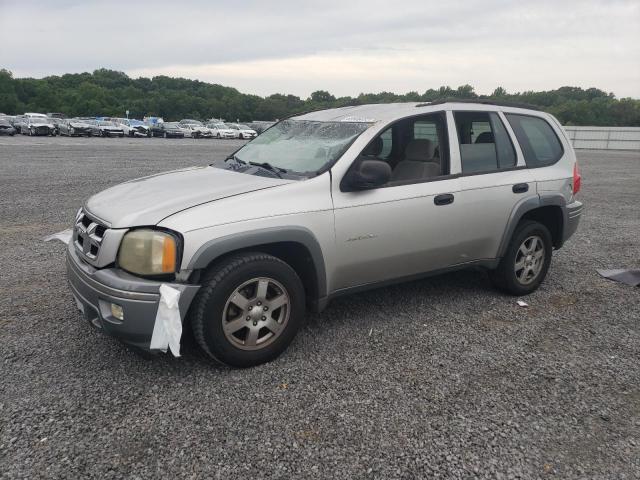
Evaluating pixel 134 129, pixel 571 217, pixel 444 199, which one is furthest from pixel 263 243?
pixel 134 129

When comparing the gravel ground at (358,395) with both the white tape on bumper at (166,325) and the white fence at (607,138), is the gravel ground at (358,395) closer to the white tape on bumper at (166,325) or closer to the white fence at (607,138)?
the white tape on bumper at (166,325)

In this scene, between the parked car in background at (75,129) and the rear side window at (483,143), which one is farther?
the parked car in background at (75,129)

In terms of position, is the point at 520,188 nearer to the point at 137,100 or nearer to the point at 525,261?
the point at 525,261

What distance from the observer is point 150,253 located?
3059 millimetres

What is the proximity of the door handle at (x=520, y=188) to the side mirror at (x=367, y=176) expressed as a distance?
1.51 metres

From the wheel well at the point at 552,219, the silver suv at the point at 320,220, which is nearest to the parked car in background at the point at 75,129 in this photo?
the silver suv at the point at 320,220

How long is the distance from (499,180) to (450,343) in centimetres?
151

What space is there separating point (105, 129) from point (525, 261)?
127 feet

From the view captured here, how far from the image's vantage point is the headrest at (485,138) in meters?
4.56

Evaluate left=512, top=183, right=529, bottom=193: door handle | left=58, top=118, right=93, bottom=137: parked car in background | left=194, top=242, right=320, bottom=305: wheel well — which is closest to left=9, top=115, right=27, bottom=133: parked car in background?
left=58, top=118, right=93, bottom=137: parked car in background

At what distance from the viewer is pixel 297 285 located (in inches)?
137

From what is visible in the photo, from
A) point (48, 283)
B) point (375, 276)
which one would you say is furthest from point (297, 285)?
point (48, 283)

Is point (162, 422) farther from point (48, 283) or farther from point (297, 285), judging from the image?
point (48, 283)

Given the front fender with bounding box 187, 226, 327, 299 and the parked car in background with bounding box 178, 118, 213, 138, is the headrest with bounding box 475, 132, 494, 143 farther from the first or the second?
the parked car in background with bounding box 178, 118, 213, 138
